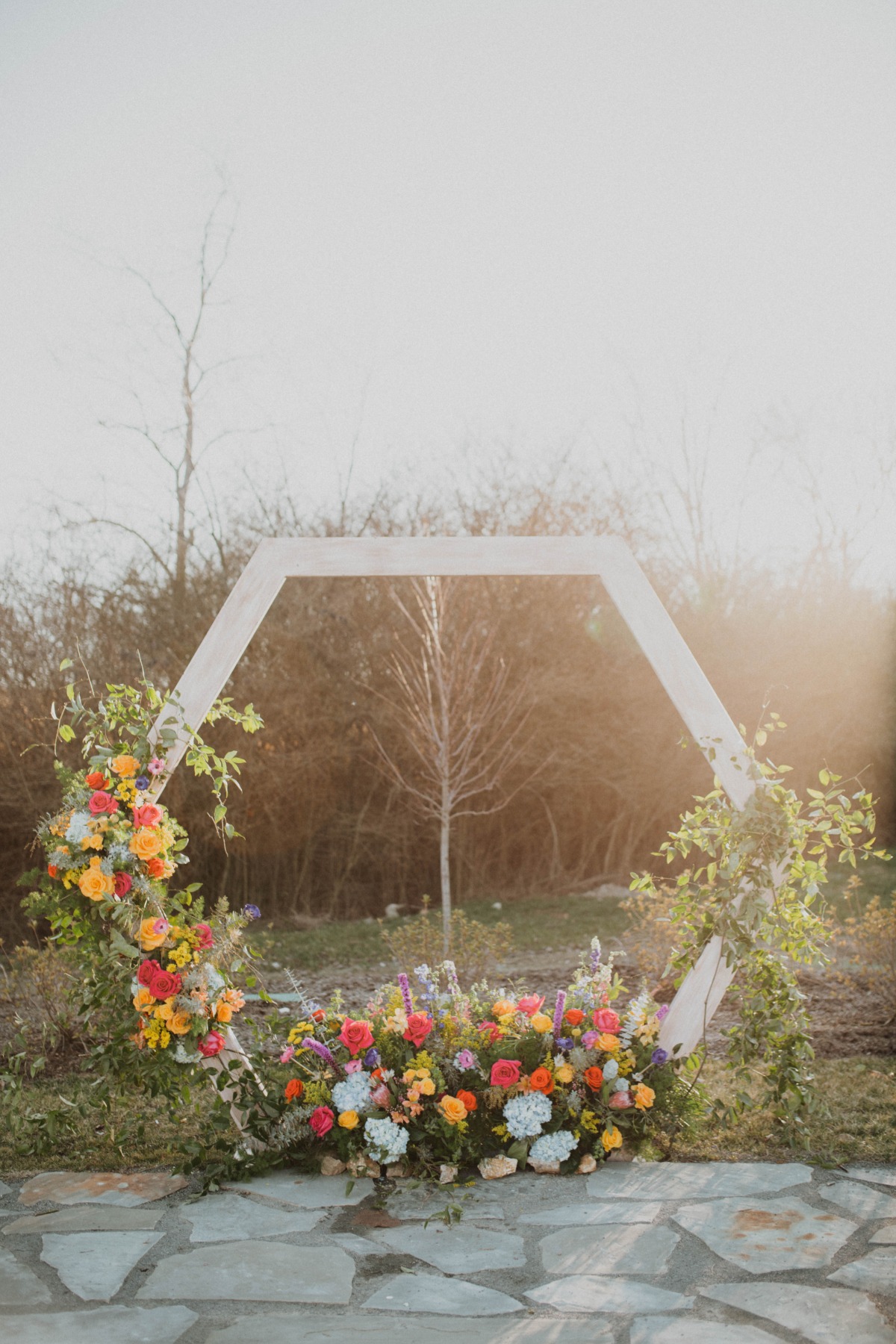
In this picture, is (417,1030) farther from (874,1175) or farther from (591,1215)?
(874,1175)

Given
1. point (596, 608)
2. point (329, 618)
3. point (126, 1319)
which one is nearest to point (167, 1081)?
point (126, 1319)

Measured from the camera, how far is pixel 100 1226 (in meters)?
2.85

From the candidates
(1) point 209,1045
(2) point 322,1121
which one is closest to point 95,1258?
(1) point 209,1045

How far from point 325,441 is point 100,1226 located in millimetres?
8480

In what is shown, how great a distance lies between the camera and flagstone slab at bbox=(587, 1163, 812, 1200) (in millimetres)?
3023

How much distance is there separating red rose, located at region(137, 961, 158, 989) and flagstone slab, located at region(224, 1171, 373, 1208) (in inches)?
26.9

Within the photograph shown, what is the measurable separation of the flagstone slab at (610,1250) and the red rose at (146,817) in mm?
1667

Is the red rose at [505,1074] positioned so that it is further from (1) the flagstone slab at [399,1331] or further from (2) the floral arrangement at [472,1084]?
(1) the flagstone slab at [399,1331]

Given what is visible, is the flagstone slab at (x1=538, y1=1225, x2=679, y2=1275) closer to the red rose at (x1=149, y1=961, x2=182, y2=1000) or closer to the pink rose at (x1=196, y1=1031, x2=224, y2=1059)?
the pink rose at (x1=196, y1=1031, x2=224, y2=1059)

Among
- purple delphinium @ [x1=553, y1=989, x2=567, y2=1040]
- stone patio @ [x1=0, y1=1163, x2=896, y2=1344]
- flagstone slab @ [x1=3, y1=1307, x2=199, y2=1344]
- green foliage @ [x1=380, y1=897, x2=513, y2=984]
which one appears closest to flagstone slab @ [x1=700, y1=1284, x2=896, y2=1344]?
stone patio @ [x1=0, y1=1163, x2=896, y2=1344]

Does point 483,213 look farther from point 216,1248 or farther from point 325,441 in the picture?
point 216,1248

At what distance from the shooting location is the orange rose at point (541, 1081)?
127 inches

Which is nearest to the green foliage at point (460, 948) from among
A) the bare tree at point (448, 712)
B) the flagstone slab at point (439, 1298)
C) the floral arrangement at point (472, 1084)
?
the bare tree at point (448, 712)

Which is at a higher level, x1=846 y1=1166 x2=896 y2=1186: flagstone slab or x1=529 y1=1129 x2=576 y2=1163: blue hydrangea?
x1=529 y1=1129 x2=576 y2=1163: blue hydrangea
